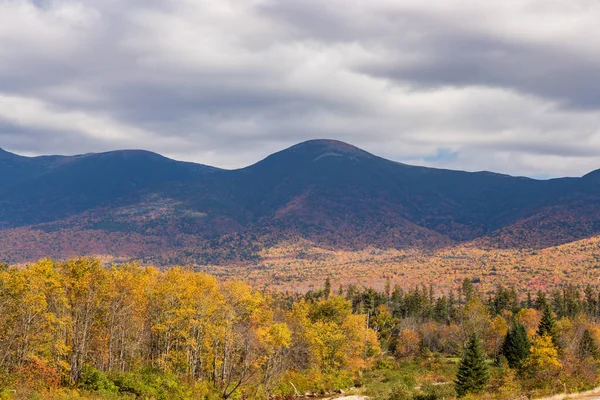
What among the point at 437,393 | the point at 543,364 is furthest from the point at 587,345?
the point at 437,393

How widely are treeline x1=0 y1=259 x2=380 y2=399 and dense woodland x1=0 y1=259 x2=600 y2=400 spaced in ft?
0.46

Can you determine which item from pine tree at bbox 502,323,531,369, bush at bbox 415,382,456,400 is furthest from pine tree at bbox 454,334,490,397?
pine tree at bbox 502,323,531,369

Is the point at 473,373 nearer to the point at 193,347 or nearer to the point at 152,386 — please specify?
the point at 193,347

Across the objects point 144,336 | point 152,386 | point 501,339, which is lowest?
point 501,339

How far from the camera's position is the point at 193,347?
5450 cm

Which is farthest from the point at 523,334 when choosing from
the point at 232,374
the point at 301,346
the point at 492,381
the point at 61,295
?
the point at 61,295

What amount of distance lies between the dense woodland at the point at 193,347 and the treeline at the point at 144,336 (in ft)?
0.46

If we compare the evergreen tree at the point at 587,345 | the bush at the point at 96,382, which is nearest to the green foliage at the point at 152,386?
the bush at the point at 96,382

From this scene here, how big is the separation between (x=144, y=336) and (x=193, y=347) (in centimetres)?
811

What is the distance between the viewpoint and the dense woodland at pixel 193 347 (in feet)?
141

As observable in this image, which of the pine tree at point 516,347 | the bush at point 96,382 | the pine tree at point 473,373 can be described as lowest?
the pine tree at point 516,347

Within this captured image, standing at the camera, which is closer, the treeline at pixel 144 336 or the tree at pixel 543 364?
the treeline at pixel 144 336

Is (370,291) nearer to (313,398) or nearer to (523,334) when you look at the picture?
(523,334)

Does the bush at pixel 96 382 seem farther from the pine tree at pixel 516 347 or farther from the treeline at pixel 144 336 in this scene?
the pine tree at pixel 516 347
